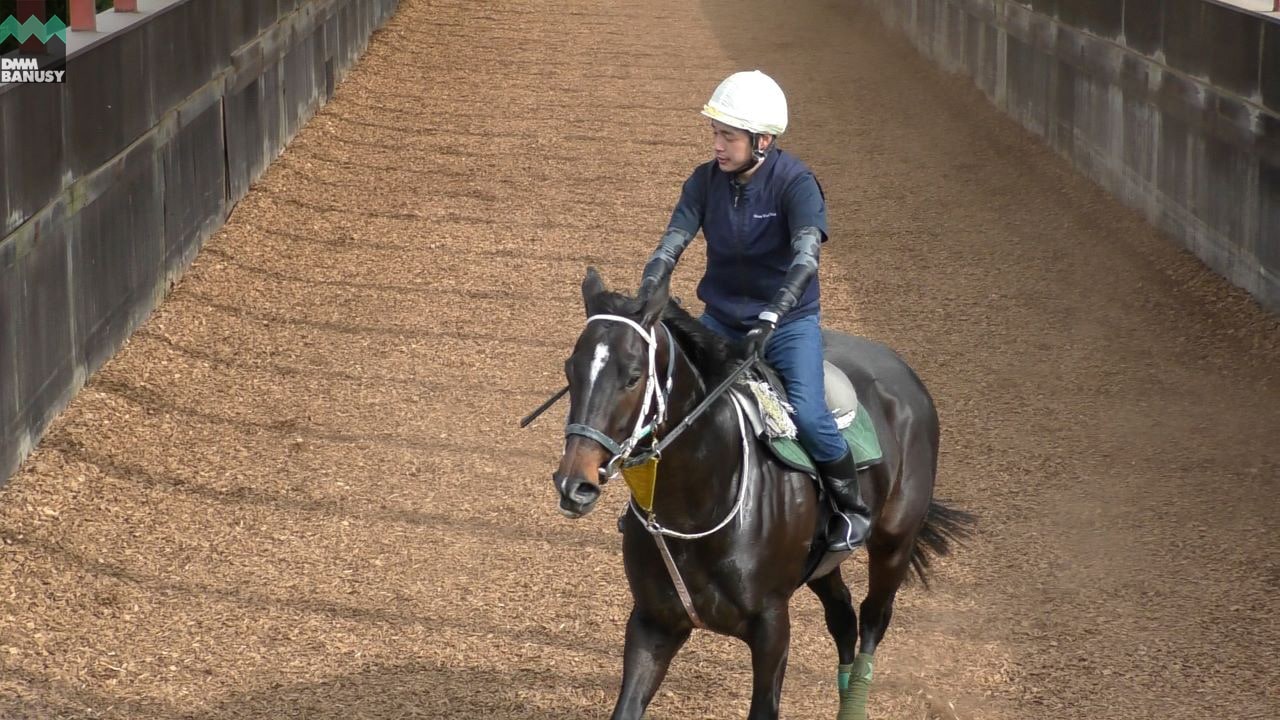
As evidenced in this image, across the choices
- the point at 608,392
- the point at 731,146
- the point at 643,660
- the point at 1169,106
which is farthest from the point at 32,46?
the point at 1169,106

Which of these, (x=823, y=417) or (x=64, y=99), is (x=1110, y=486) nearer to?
(x=823, y=417)

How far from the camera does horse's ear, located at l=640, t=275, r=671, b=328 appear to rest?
468 cm

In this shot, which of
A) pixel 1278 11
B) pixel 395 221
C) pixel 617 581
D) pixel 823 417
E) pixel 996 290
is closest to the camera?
pixel 823 417

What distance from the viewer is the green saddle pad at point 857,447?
18.0 ft

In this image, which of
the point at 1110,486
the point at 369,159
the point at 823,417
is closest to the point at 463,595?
the point at 823,417

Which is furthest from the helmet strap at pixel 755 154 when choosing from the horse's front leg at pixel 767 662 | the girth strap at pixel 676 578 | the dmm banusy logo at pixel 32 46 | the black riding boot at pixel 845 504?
the dmm banusy logo at pixel 32 46

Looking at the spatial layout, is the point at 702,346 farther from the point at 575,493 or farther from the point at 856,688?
the point at 856,688

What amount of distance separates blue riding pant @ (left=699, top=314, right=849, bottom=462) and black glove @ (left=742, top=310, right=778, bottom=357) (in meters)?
0.47

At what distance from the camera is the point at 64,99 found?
9180mm

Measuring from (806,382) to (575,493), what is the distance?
4.88 ft

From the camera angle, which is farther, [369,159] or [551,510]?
[369,159]

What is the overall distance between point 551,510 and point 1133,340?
5.08 metres

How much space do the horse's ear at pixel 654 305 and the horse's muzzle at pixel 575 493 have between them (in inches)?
22.4

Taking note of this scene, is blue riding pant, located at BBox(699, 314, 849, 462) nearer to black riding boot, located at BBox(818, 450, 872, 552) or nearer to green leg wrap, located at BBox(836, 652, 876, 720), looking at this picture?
black riding boot, located at BBox(818, 450, 872, 552)
